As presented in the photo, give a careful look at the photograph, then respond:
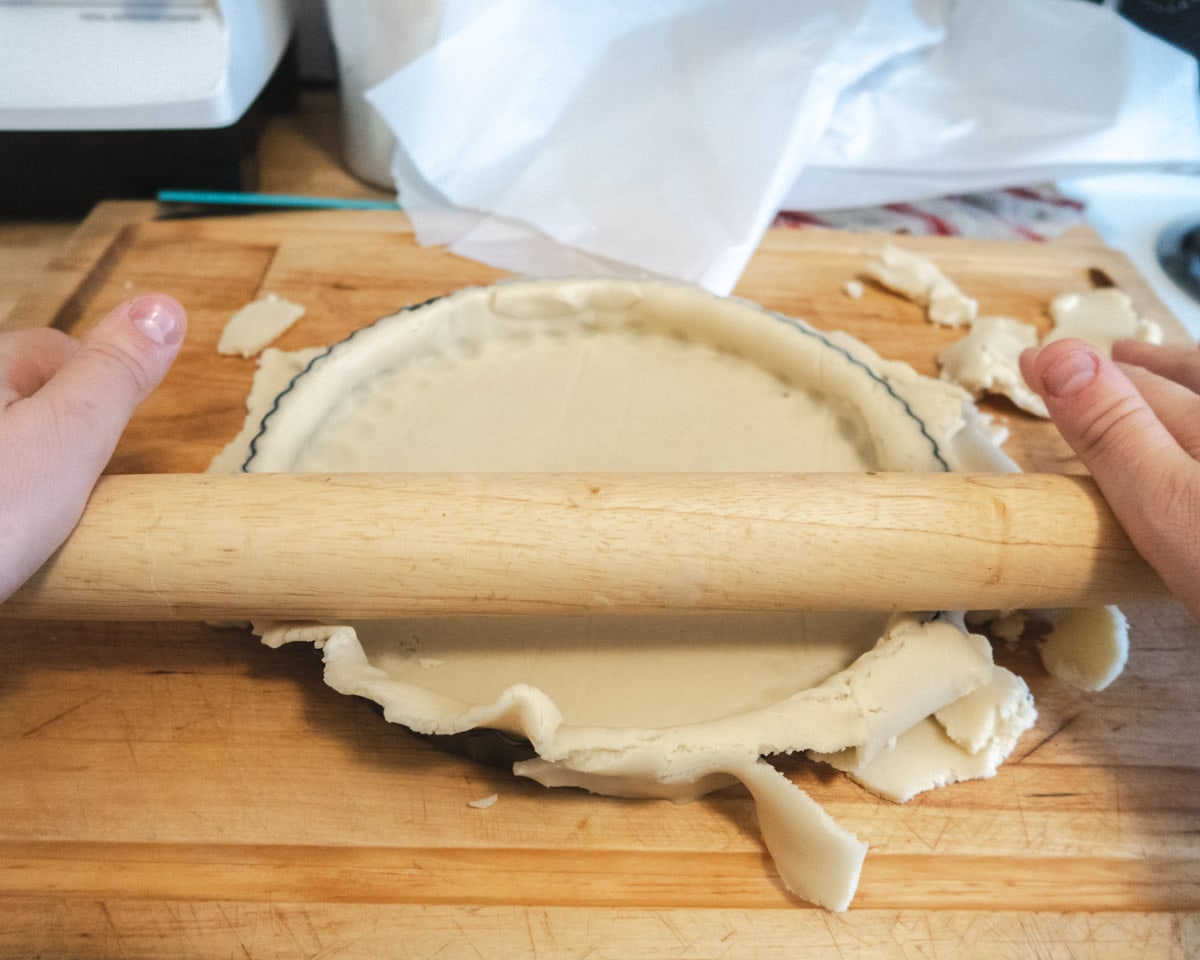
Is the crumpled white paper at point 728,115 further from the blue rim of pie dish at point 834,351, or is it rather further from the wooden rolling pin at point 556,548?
the wooden rolling pin at point 556,548

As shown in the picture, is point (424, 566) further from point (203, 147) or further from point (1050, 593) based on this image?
point (203, 147)

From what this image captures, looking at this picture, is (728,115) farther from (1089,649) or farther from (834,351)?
(1089,649)

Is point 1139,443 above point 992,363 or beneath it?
above

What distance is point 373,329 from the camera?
1.14 metres

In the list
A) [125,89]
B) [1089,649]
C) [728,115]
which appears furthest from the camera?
[728,115]

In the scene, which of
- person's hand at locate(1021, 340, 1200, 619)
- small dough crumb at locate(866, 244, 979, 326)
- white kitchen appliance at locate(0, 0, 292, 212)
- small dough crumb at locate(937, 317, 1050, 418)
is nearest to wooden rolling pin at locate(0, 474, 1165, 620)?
person's hand at locate(1021, 340, 1200, 619)

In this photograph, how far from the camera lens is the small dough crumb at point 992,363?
50.5 inches

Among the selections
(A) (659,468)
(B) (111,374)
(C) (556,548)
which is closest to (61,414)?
(B) (111,374)

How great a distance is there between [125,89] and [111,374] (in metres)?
0.87

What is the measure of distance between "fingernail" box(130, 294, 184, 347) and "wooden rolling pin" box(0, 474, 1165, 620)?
0.46ft

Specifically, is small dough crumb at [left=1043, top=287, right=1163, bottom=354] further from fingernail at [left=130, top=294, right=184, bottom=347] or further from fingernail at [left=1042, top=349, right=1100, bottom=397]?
fingernail at [left=130, top=294, right=184, bottom=347]

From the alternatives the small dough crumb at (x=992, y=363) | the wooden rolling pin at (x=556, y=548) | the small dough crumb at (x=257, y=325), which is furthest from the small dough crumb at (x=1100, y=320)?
the small dough crumb at (x=257, y=325)

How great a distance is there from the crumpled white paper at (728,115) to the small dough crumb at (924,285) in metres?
0.22

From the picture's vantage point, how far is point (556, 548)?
0.77 meters
